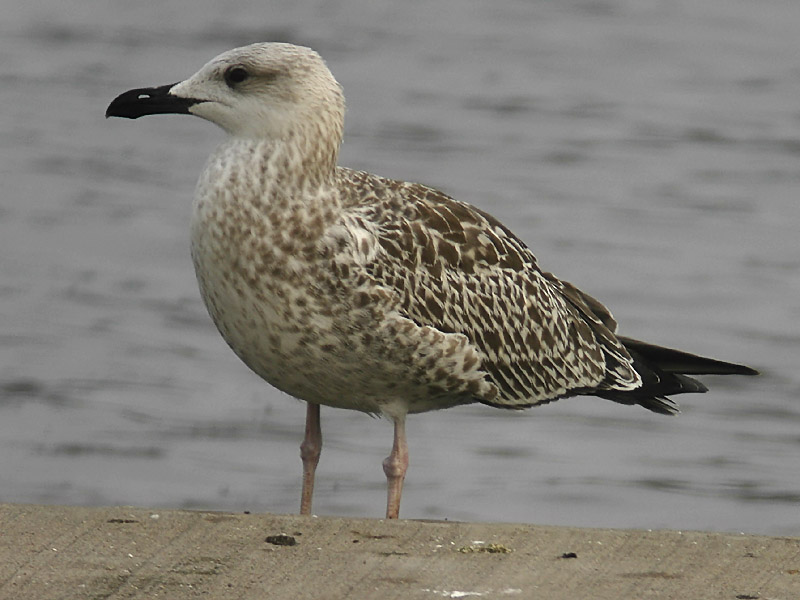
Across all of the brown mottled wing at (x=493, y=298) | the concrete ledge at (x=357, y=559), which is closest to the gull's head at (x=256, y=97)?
→ the brown mottled wing at (x=493, y=298)

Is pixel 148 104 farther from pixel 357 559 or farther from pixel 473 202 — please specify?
pixel 473 202

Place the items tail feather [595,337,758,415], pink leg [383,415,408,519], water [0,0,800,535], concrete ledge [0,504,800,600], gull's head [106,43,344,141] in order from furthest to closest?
water [0,0,800,535]
tail feather [595,337,758,415]
pink leg [383,415,408,519]
gull's head [106,43,344,141]
concrete ledge [0,504,800,600]

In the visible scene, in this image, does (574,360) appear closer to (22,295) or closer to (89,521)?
Answer: (89,521)

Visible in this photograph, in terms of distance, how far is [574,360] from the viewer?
7.02 metres

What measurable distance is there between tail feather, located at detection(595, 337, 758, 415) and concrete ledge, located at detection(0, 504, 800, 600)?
2.33 m

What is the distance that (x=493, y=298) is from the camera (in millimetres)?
6605

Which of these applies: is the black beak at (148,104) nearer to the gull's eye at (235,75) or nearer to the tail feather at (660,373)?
the gull's eye at (235,75)

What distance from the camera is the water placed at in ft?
33.4

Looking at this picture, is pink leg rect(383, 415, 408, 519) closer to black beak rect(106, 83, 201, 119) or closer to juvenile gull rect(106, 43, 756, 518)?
juvenile gull rect(106, 43, 756, 518)

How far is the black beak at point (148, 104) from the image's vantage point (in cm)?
595

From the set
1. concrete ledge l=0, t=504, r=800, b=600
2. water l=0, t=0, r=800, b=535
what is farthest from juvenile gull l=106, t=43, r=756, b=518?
water l=0, t=0, r=800, b=535

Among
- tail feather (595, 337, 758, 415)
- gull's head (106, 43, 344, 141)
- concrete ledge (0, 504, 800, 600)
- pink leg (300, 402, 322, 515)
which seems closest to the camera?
concrete ledge (0, 504, 800, 600)

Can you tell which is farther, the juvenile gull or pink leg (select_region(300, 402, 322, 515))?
pink leg (select_region(300, 402, 322, 515))

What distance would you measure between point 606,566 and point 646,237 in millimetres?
9511
